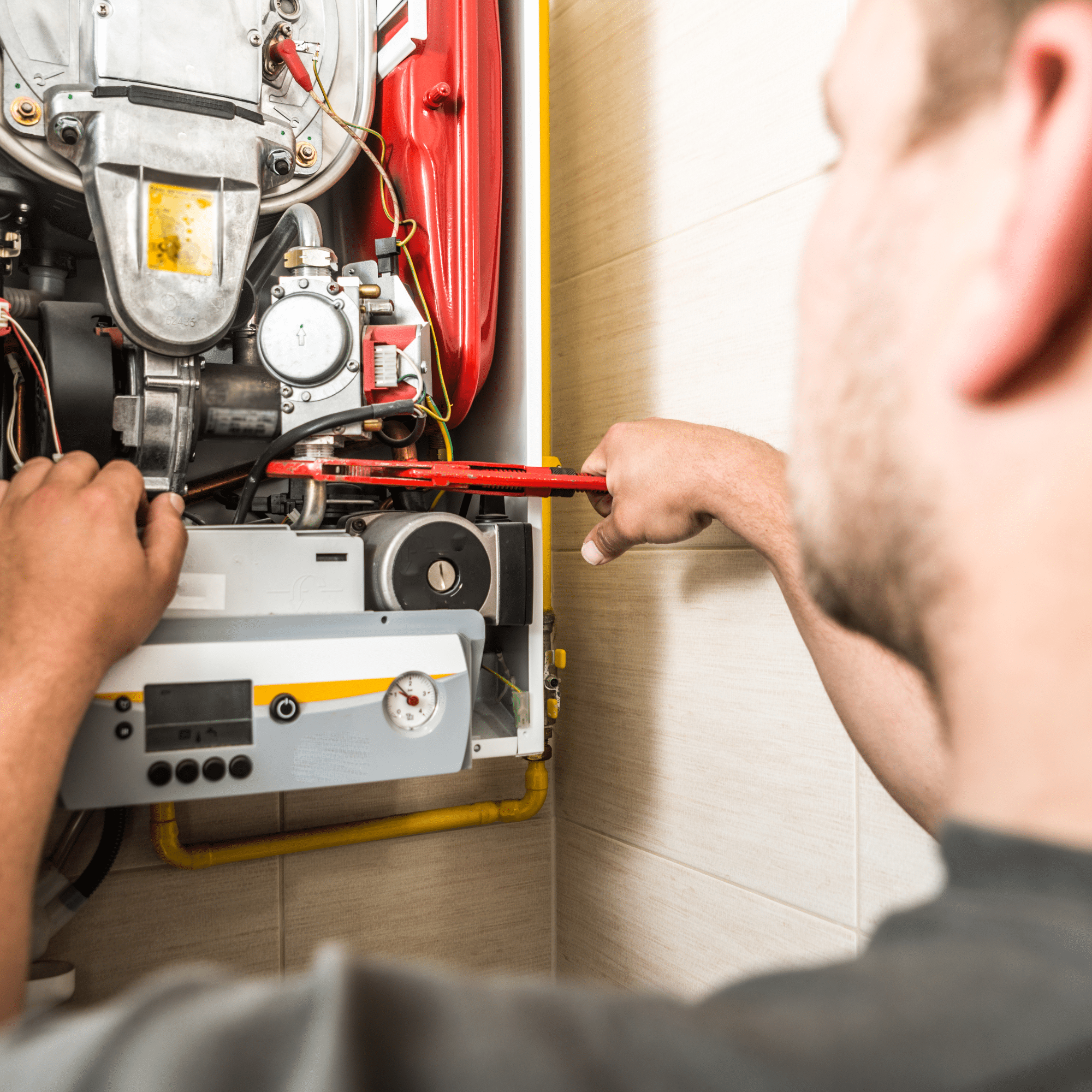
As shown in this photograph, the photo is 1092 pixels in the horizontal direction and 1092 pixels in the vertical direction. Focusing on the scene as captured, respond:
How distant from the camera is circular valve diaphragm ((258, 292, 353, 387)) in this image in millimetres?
1046

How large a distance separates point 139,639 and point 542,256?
0.72m

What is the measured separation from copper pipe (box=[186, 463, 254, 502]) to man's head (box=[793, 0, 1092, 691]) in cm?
90

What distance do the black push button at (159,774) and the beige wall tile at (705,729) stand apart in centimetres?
70

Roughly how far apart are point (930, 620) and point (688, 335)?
92cm

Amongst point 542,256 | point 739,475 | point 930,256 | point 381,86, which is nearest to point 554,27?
point 381,86

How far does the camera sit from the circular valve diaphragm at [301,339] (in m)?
1.05

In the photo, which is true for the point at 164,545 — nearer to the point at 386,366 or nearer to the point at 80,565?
the point at 80,565

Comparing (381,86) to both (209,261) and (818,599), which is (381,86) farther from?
(818,599)

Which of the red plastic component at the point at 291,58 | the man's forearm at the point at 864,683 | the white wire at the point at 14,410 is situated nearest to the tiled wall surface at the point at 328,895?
the white wire at the point at 14,410

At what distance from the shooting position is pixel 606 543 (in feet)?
3.63

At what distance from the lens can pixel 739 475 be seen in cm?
97

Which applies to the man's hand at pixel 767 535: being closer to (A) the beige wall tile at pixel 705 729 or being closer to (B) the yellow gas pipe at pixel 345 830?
(A) the beige wall tile at pixel 705 729

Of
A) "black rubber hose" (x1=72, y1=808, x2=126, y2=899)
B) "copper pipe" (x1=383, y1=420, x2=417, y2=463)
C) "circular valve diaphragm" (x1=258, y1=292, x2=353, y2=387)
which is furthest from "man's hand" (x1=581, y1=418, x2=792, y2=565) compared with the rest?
"black rubber hose" (x1=72, y1=808, x2=126, y2=899)

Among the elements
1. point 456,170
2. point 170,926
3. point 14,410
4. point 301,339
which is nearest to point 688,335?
point 456,170
